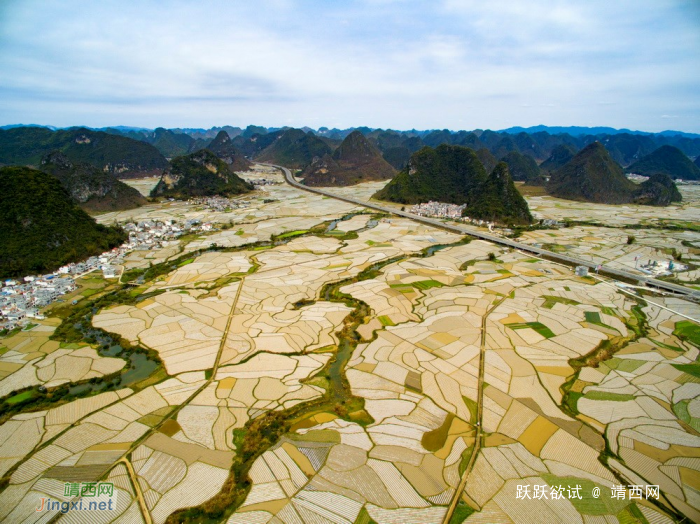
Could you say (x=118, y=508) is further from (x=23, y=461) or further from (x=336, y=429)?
(x=336, y=429)

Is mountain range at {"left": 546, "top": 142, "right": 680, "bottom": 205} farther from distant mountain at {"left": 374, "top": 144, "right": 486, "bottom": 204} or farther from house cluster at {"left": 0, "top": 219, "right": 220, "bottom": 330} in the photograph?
house cluster at {"left": 0, "top": 219, "right": 220, "bottom": 330}

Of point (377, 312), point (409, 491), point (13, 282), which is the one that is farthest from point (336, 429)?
point (13, 282)

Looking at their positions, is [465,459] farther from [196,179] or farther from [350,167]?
[350,167]

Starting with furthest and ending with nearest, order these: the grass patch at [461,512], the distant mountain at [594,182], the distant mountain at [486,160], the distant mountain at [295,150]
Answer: the distant mountain at [295,150]
the distant mountain at [486,160]
the distant mountain at [594,182]
the grass patch at [461,512]

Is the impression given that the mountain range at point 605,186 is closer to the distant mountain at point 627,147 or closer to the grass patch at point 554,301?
the grass patch at point 554,301

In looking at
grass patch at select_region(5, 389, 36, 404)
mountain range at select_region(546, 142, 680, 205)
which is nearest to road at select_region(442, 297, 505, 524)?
grass patch at select_region(5, 389, 36, 404)

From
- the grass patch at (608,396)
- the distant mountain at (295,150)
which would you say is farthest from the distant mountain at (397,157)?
the grass patch at (608,396)
